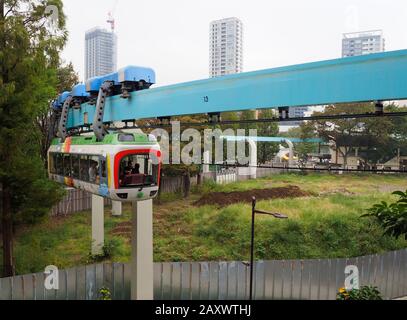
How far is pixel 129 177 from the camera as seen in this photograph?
9.30 metres

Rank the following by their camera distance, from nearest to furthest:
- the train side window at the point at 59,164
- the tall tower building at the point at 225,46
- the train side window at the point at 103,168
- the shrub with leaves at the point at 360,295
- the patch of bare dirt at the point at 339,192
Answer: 1. the train side window at the point at 103,168
2. the shrub with leaves at the point at 360,295
3. the train side window at the point at 59,164
4. the patch of bare dirt at the point at 339,192
5. the tall tower building at the point at 225,46

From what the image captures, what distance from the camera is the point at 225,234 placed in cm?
2070

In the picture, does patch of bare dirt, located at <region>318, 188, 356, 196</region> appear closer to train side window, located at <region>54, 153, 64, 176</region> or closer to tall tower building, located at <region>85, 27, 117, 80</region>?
train side window, located at <region>54, 153, 64, 176</region>

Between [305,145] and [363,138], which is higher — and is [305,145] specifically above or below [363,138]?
below

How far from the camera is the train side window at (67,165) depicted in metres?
12.7

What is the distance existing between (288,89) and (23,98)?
29.0 ft

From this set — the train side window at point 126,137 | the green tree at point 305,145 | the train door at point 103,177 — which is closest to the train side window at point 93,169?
the train door at point 103,177

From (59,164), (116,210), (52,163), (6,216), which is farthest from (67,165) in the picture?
(116,210)

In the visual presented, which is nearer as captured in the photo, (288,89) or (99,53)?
(288,89)

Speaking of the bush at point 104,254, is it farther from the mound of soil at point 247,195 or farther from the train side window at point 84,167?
the mound of soil at point 247,195

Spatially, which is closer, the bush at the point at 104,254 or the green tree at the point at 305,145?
the green tree at the point at 305,145

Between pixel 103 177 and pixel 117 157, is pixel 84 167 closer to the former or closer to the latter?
pixel 103 177

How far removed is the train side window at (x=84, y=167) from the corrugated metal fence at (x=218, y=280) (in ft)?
12.9

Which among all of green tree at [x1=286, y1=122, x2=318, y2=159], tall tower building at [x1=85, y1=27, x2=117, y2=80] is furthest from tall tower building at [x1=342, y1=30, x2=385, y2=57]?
green tree at [x1=286, y1=122, x2=318, y2=159]
